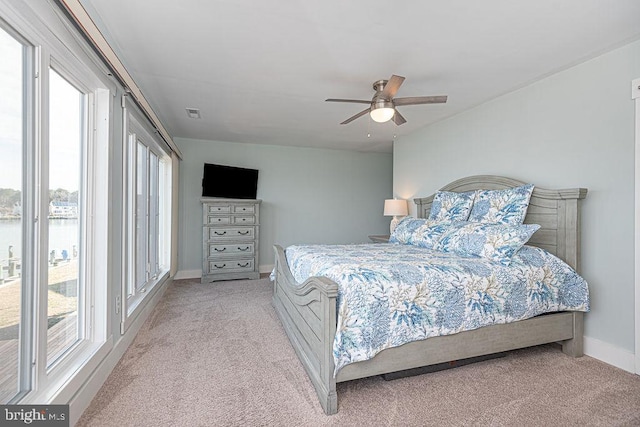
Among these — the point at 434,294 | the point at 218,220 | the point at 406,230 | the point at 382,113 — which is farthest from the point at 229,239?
the point at 434,294

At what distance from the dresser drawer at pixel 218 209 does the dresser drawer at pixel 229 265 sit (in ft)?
2.66

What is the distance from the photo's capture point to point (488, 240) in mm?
2393

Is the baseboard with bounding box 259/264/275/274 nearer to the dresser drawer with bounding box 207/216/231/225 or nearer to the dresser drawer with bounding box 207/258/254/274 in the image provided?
the dresser drawer with bounding box 207/258/254/274

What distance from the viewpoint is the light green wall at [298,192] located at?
5.18 m

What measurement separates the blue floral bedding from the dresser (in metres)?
2.69

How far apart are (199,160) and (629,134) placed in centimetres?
537

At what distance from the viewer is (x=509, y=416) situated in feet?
5.40

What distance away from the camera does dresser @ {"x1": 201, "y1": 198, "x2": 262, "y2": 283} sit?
4.76 m

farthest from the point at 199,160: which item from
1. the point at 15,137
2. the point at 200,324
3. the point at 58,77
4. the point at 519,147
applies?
the point at 519,147

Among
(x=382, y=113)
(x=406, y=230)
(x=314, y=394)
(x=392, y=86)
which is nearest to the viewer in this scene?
(x=314, y=394)

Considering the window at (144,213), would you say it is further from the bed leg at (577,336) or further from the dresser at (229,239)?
the bed leg at (577,336)

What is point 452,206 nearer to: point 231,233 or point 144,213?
point 231,233

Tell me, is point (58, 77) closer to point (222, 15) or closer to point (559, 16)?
point (222, 15)

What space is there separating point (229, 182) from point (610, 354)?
510 centimetres
